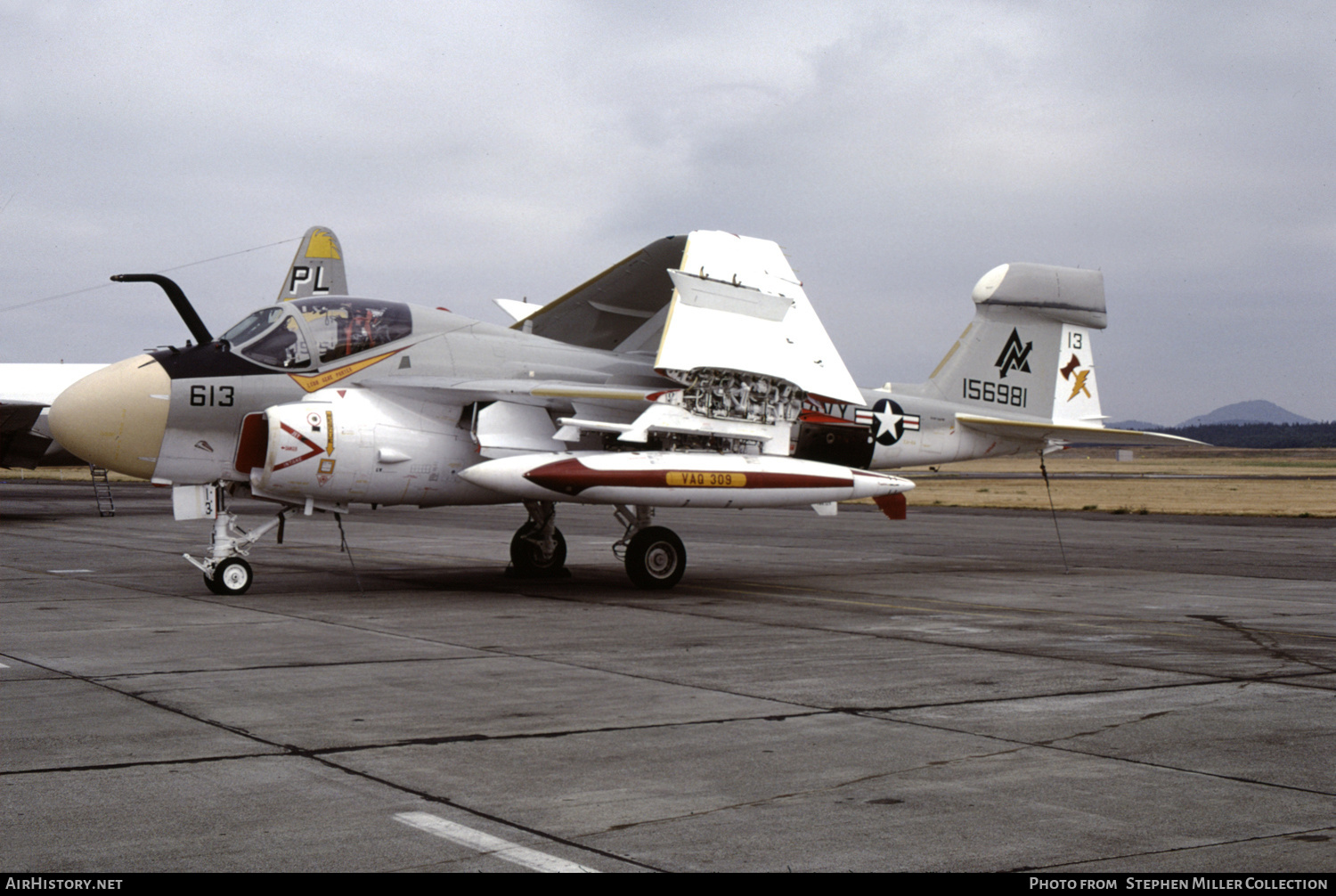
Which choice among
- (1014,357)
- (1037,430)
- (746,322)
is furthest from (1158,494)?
(746,322)

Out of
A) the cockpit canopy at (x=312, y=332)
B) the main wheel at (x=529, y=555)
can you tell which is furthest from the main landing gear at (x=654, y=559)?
the cockpit canopy at (x=312, y=332)

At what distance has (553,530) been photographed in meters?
16.6

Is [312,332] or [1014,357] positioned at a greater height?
[1014,357]

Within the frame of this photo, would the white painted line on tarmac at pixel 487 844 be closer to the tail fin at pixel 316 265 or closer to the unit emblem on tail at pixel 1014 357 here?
the unit emblem on tail at pixel 1014 357

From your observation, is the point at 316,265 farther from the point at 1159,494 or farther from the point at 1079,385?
the point at 1159,494

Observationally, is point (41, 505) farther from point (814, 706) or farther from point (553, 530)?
point (814, 706)

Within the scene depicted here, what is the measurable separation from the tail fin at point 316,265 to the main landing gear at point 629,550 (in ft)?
77.4

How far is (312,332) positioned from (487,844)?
10343mm

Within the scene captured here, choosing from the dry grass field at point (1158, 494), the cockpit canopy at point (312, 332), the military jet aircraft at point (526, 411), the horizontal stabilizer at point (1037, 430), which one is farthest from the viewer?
the dry grass field at point (1158, 494)

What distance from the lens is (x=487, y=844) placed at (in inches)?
181

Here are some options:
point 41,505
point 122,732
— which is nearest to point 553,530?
point 122,732

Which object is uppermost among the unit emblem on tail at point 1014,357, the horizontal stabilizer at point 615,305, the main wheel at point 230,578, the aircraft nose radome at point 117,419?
the horizontal stabilizer at point 615,305

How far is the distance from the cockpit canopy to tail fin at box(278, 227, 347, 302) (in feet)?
79.8

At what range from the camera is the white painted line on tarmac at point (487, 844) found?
4344 mm
